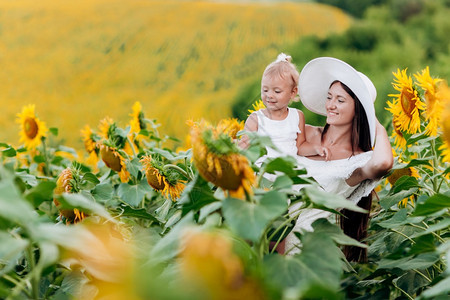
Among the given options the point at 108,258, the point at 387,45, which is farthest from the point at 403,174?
the point at 387,45

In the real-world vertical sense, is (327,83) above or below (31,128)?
above

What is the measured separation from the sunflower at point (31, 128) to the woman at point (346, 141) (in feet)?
2.90

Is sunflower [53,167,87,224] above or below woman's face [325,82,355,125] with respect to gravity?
below

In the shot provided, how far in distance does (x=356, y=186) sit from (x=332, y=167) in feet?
0.20

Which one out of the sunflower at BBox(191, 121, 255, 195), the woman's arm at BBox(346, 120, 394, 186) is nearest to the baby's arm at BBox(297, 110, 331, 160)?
the woman's arm at BBox(346, 120, 394, 186)

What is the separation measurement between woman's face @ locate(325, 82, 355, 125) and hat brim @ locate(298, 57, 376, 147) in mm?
20

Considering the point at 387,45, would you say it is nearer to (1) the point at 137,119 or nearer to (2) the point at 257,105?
(1) the point at 137,119

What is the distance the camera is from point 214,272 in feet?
1.33

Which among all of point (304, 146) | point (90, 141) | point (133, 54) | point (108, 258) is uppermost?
point (108, 258)

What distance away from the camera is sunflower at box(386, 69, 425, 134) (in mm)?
1129

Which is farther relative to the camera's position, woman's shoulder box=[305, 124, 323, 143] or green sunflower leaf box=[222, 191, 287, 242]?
woman's shoulder box=[305, 124, 323, 143]

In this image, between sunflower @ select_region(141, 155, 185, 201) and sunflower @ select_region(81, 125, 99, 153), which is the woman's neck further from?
sunflower @ select_region(81, 125, 99, 153)

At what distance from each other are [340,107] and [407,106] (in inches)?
5.2

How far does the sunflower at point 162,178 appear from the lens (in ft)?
3.61
